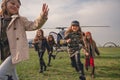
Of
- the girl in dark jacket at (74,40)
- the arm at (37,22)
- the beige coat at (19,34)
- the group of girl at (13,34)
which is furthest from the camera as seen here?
the girl in dark jacket at (74,40)

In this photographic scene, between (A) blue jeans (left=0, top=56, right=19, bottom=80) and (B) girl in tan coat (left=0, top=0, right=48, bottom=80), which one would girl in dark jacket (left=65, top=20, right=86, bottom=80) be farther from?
(A) blue jeans (left=0, top=56, right=19, bottom=80)

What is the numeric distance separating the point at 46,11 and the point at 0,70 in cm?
125

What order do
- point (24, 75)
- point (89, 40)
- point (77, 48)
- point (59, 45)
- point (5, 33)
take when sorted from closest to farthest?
1. point (5, 33)
2. point (77, 48)
3. point (24, 75)
4. point (89, 40)
5. point (59, 45)

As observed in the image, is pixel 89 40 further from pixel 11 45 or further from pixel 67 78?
pixel 11 45

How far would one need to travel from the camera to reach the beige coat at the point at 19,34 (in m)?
5.32

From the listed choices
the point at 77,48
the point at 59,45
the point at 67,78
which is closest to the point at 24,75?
the point at 67,78

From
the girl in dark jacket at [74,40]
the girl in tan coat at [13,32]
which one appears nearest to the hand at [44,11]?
the girl in tan coat at [13,32]

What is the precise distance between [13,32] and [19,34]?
0.34 feet

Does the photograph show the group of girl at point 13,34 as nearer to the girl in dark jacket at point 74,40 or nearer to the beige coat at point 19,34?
the beige coat at point 19,34

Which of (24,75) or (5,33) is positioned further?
(24,75)

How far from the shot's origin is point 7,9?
18.2 ft

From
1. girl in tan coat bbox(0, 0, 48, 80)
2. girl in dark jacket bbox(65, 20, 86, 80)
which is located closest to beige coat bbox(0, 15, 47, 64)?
girl in tan coat bbox(0, 0, 48, 80)

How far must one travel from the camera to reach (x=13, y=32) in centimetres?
538

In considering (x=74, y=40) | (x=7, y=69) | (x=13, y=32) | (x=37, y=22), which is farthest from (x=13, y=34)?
(x=74, y=40)
